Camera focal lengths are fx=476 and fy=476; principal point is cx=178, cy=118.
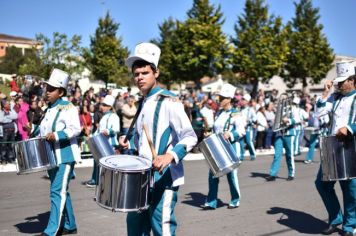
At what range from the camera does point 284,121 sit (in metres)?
11.6

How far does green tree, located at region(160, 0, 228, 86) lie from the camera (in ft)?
140

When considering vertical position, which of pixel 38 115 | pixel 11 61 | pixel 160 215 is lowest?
pixel 160 215

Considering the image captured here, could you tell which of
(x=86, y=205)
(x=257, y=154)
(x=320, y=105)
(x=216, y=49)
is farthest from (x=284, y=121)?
(x=216, y=49)

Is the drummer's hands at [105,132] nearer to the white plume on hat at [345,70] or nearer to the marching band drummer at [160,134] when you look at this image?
the white plume on hat at [345,70]

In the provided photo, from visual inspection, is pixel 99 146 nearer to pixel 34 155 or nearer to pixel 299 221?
pixel 34 155

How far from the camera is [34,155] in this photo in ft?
19.5

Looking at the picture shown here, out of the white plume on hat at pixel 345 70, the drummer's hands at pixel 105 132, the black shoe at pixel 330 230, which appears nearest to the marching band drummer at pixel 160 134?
the white plume on hat at pixel 345 70

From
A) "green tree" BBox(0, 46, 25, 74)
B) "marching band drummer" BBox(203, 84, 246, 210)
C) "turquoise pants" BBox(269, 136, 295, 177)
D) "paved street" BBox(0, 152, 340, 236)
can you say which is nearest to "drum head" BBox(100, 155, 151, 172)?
"paved street" BBox(0, 152, 340, 236)

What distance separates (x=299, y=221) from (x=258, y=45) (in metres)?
38.3

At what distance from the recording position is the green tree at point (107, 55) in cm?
4288

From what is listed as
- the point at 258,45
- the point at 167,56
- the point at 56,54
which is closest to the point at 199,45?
the point at 258,45

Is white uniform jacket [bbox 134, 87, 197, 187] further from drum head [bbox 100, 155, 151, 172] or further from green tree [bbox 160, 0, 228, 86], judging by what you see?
green tree [bbox 160, 0, 228, 86]

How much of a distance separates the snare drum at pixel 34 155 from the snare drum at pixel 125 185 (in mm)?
2319

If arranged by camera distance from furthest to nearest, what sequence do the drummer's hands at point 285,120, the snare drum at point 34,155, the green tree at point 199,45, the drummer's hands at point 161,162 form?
the green tree at point 199,45 < the drummer's hands at point 285,120 < the snare drum at point 34,155 < the drummer's hands at point 161,162
